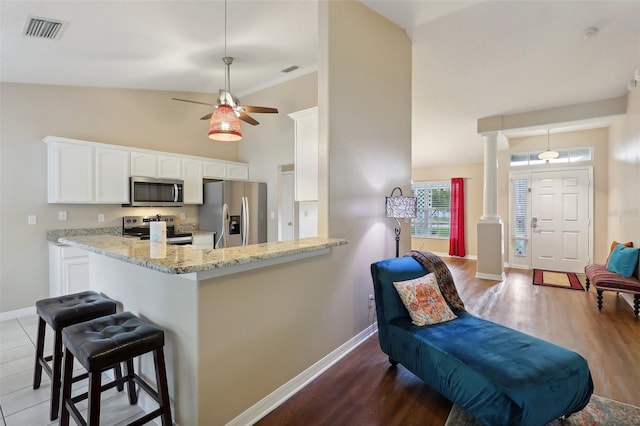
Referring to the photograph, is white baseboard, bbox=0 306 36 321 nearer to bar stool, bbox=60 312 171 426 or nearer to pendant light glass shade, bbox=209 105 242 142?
bar stool, bbox=60 312 171 426

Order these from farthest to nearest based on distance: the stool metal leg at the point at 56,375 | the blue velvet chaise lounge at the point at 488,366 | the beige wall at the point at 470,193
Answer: the beige wall at the point at 470,193 < the stool metal leg at the point at 56,375 < the blue velvet chaise lounge at the point at 488,366

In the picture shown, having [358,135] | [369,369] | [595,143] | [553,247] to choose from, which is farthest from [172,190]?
[595,143]

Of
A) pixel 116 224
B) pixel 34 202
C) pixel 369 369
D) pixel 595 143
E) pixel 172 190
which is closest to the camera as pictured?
pixel 369 369

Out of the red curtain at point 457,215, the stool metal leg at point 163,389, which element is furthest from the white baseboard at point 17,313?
the red curtain at point 457,215

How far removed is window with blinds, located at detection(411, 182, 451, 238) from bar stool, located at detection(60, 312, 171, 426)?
7.10m

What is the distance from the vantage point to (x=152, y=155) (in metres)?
4.49

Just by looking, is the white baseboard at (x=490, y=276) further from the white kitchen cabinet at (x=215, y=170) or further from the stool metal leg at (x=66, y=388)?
the stool metal leg at (x=66, y=388)

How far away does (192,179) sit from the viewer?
16.5 feet

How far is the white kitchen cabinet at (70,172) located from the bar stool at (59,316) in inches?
87.3

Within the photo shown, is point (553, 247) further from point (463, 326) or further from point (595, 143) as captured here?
point (463, 326)

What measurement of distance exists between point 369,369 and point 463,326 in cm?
80

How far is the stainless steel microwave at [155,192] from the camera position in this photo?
168 inches

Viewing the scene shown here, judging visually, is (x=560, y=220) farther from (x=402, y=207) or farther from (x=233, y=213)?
(x=233, y=213)

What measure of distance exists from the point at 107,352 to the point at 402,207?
8.03ft
